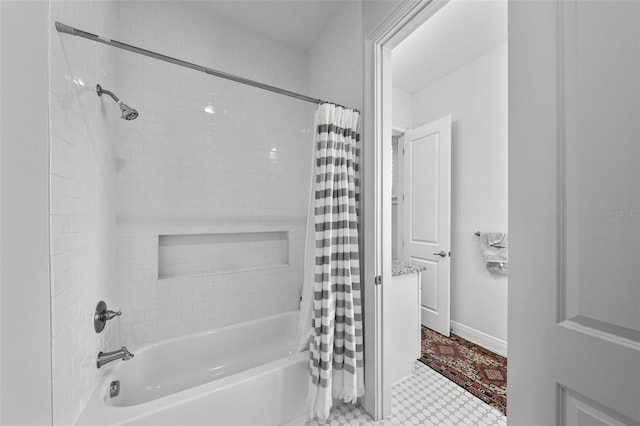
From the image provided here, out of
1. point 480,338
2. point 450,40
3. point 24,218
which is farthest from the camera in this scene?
point 480,338

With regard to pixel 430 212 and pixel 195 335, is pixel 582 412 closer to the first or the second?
pixel 195 335

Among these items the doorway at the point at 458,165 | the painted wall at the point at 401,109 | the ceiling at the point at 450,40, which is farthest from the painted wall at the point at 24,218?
the painted wall at the point at 401,109

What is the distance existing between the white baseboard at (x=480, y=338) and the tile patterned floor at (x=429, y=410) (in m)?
0.79

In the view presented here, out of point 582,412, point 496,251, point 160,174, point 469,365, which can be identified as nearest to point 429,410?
point 469,365

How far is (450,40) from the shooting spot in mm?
2201

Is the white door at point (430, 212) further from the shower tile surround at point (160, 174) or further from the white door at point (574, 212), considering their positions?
the white door at point (574, 212)

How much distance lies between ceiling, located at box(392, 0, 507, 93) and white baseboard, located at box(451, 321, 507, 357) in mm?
2769

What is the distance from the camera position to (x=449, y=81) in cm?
268

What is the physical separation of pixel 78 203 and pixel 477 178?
302 centimetres

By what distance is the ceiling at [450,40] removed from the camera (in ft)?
6.12

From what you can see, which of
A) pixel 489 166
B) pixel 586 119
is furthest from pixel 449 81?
pixel 586 119

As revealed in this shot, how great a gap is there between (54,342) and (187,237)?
43.5 inches

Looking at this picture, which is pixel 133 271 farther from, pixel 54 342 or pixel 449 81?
pixel 449 81

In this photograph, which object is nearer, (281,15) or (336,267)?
(336,267)
